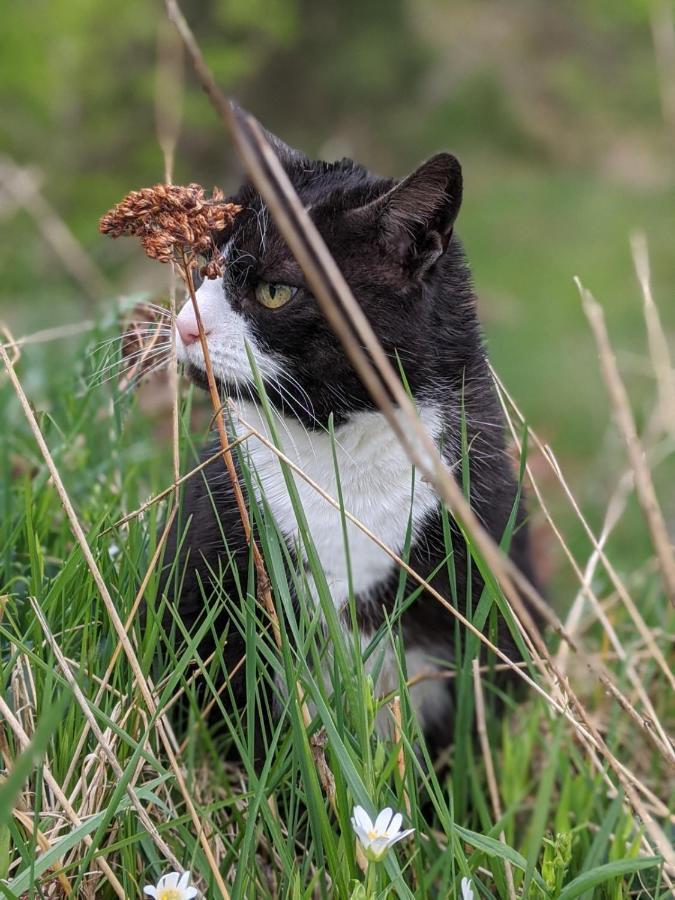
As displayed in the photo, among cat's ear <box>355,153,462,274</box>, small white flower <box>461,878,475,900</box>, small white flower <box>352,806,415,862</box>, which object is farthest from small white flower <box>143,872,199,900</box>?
cat's ear <box>355,153,462,274</box>

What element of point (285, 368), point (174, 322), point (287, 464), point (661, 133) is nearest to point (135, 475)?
point (285, 368)

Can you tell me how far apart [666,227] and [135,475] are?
25.2 feet

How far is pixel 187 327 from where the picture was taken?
1479 millimetres

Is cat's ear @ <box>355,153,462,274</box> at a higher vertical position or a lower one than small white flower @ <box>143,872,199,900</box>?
higher

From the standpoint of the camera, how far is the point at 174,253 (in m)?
1.23

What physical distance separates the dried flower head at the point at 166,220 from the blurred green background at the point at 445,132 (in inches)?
125

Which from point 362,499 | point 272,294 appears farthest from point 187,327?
point 362,499

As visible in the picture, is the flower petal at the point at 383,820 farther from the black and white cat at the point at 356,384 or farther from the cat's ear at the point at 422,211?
the cat's ear at the point at 422,211

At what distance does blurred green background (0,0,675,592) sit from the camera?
5844mm

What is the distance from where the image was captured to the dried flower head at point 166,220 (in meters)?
1.18

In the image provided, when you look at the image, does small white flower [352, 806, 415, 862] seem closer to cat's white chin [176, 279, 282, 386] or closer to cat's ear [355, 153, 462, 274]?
cat's white chin [176, 279, 282, 386]

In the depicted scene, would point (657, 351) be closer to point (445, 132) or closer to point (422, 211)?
point (422, 211)

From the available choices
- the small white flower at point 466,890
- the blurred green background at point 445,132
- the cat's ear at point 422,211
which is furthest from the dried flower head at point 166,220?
→ the blurred green background at point 445,132

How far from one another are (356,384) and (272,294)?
20 centimetres
